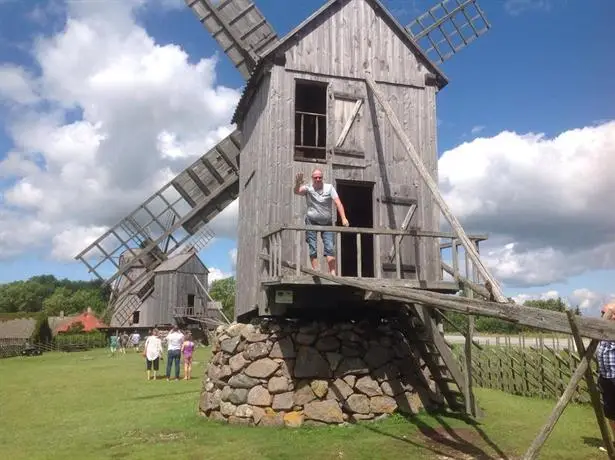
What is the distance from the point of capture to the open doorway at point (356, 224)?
549 inches

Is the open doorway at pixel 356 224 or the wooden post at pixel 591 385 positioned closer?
the wooden post at pixel 591 385

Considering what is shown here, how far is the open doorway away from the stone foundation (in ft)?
9.61

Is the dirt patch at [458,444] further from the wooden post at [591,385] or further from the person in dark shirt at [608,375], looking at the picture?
the wooden post at [591,385]

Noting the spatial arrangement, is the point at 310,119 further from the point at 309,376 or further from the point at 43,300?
the point at 43,300

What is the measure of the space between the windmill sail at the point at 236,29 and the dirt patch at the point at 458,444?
1164cm

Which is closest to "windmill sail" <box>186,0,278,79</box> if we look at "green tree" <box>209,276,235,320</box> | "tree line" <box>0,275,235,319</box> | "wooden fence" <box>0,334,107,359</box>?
"wooden fence" <box>0,334,107,359</box>

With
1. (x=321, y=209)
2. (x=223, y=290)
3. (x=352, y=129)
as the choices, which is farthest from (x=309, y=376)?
(x=223, y=290)

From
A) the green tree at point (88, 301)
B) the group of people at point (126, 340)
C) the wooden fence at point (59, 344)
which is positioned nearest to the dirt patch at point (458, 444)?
the group of people at point (126, 340)

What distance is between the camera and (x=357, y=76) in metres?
12.3

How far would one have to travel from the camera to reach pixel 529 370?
1552cm

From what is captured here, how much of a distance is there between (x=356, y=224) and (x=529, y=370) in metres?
6.67

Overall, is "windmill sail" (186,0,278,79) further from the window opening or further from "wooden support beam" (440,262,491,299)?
"wooden support beam" (440,262,491,299)

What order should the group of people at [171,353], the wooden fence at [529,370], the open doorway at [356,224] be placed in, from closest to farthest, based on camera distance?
the open doorway at [356,224], the wooden fence at [529,370], the group of people at [171,353]

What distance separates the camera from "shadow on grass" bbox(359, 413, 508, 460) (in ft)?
26.6
